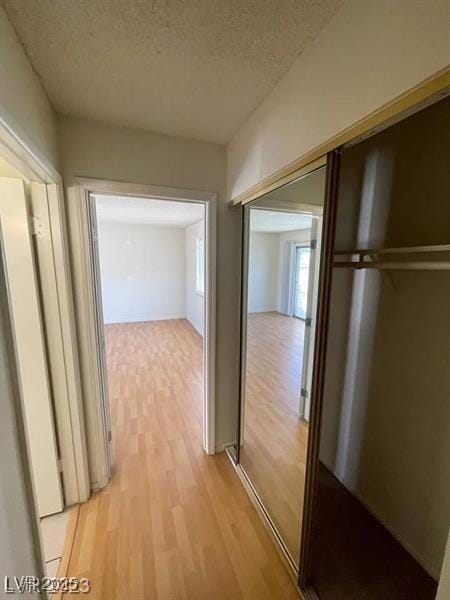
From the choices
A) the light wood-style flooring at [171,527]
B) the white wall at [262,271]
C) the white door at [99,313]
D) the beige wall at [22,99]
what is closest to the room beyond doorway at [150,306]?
the light wood-style flooring at [171,527]

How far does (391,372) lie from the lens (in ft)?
5.10

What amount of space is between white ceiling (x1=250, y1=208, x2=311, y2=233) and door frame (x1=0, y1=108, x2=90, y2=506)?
1.24 metres

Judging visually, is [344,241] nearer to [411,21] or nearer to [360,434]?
[411,21]

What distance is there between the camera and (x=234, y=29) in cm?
98

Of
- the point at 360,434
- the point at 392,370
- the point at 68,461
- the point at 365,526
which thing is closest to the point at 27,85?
the point at 68,461

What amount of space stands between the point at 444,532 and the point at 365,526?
0.49 metres

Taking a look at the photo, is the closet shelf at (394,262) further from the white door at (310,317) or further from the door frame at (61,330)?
the door frame at (61,330)

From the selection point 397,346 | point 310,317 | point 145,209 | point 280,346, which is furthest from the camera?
point 145,209

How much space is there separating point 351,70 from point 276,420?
2.29 metres

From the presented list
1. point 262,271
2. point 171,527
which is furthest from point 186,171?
point 171,527

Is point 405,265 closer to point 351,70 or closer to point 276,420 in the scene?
point 351,70

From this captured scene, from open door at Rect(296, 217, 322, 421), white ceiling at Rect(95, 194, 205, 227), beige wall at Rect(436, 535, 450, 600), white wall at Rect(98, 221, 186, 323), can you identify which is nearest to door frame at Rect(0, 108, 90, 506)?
open door at Rect(296, 217, 322, 421)

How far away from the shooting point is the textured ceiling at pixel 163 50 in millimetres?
897

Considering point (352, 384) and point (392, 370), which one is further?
point (352, 384)
